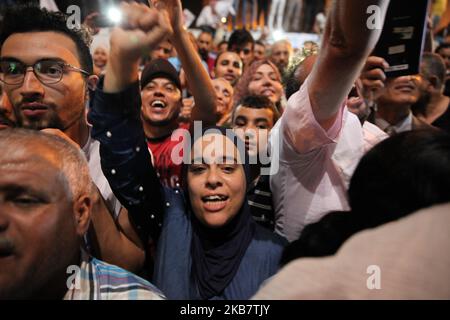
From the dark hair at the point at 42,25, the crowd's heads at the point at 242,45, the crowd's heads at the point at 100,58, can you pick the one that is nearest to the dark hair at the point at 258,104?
the dark hair at the point at 42,25

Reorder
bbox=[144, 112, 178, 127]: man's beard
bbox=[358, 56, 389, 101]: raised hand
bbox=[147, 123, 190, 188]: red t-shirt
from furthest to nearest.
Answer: bbox=[144, 112, 178, 127]: man's beard, bbox=[147, 123, 190, 188]: red t-shirt, bbox=[358, 56, 389, 101]: raised hand

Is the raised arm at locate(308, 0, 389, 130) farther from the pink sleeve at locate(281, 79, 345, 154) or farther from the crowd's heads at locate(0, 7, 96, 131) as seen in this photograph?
the crowd's heads at locate(0, 7, 96, 131)

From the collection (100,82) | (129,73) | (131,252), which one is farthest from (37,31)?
(131,252)

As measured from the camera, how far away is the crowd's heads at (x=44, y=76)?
1613 millimetres

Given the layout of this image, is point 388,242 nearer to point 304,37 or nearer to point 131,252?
point 131,252

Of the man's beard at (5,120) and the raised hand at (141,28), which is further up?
the raised hand at (141,28)

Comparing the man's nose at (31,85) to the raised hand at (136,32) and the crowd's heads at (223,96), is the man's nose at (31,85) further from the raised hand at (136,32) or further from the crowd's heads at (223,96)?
the crowd's heads at (223,96)

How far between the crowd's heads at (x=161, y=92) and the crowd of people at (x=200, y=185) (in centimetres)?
45

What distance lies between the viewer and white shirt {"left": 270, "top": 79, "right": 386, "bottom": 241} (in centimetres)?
144

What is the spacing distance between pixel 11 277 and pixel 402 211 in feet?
2.87

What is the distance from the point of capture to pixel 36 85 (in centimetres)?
159

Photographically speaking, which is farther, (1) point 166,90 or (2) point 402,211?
(1) point 166,90

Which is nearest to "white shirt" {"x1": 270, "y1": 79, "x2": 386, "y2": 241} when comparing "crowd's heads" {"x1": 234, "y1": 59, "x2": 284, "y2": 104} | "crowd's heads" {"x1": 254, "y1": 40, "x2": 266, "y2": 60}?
"crowd's heads" {"x1": 234, "y1": 59, "x2": 284, "y2": 104}

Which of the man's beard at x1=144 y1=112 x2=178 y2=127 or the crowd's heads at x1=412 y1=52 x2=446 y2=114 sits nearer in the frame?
the man's beard at x1=144 y1=112 x2=178 y2=127
